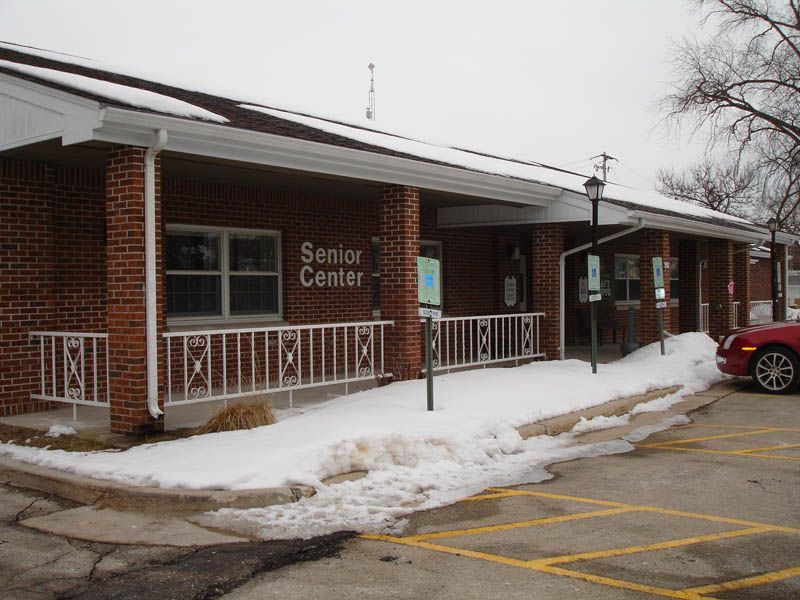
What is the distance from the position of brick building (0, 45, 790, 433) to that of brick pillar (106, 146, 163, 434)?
0.06 ft

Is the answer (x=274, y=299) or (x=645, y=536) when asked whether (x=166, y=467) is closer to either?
(x=645, y=536)

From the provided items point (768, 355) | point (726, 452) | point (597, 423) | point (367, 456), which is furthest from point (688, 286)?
point (367, 456)

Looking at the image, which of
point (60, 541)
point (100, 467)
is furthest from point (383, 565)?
point (100, 467)

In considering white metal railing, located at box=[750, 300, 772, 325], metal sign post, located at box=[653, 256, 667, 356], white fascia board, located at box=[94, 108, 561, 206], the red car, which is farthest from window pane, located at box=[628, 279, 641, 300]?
white fascia board, located at box=[94, 108, 561, 206]

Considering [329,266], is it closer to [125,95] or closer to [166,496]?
[125,95]

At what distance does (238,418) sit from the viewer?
7.94 m

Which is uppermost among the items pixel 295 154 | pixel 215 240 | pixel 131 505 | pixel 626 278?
pixel 295 154

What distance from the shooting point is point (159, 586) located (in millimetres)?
4465

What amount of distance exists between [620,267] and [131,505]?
18.1 m

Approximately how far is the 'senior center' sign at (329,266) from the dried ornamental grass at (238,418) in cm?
461

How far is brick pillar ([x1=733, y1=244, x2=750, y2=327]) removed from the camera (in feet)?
69.5

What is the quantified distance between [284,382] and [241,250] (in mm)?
2095

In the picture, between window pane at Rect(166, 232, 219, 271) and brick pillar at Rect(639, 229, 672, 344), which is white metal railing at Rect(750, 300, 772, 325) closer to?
brick pillar at Rect(639, 229, 672, 344)

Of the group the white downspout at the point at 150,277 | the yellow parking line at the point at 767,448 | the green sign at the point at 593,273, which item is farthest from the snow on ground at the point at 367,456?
the green sign at the point at 593,273
